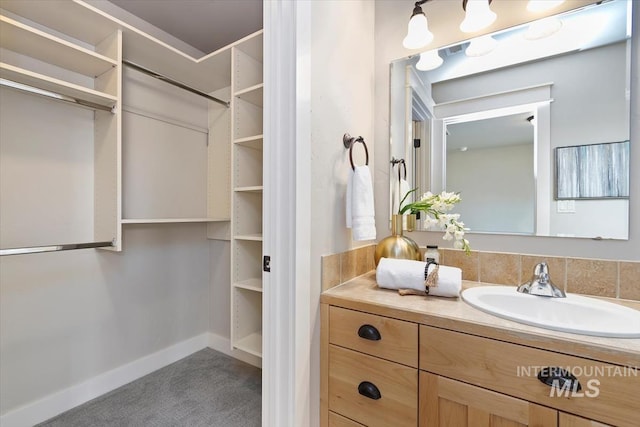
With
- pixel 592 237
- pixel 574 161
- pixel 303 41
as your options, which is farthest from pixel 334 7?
pixel 592 237

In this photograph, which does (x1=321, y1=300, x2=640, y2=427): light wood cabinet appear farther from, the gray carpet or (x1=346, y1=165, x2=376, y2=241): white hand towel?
the gray carpet

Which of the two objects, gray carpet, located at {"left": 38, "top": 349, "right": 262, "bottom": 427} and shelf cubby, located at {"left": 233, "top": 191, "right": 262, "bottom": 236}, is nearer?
gray carpet, located at {"left": 38, "top": 349, "right": 262, "bottom": 427}

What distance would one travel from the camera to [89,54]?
4.62 feet

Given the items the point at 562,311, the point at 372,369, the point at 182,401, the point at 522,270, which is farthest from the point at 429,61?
the point at 182,401

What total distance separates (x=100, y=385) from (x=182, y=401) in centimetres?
54

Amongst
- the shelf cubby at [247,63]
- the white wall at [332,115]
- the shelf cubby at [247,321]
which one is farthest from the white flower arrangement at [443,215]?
the shelf cubby at [247,63]

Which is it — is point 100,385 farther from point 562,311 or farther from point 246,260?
point 562,311

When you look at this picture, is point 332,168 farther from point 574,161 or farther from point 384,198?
point 574,161

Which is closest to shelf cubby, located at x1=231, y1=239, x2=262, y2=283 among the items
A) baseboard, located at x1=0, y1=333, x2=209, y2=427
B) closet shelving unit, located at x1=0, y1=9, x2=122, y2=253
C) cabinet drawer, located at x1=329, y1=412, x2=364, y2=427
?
closet shelving unit, located at x1=0, y1=9, x2=122, y2=253

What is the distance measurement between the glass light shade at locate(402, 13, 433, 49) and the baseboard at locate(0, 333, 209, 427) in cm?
244

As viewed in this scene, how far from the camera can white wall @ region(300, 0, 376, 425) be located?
112 cm

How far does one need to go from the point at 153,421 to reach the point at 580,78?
8.59 ft

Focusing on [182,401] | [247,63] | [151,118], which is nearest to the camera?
[182,401]

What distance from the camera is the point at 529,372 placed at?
0.75 meters
